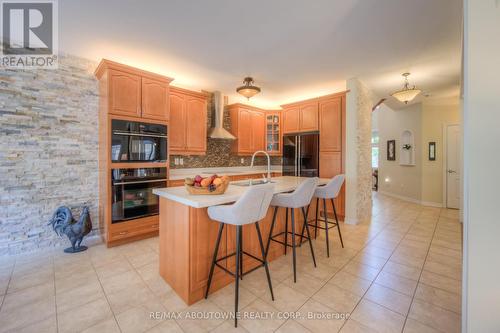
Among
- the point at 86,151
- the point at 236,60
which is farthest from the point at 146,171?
the point at 236,60

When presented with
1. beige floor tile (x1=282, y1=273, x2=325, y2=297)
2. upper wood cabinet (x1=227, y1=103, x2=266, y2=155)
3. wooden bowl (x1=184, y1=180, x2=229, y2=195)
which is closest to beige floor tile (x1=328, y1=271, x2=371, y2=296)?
beige floor tile (x1=282, y1=273, x2=325, y2=297)

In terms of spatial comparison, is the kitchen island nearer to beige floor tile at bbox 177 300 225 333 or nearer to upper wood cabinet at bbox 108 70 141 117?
beige floor tile at bbox 177 300 225 333

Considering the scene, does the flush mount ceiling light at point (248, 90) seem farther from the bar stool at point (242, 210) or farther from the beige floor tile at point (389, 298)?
the beige floor tile at point (389, 298)

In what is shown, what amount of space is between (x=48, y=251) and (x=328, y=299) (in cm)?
347

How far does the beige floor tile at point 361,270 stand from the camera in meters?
2.29

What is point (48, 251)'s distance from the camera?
283cm

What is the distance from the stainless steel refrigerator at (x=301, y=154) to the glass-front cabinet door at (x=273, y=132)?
13.3 inches

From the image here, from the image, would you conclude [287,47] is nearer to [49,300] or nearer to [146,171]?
[146,171]

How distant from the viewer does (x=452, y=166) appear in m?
5.29

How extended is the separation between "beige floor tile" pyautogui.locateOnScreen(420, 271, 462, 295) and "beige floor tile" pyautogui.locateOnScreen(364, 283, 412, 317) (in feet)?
1.47

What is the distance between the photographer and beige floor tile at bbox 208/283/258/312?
72.0 inches

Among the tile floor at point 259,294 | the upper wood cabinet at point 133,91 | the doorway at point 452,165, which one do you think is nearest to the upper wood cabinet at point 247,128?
the upper wood cabinet at point 133,91

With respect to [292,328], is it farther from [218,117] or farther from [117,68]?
[218,117]

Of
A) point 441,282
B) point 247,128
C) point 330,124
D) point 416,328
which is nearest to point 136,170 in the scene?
point 247,128
